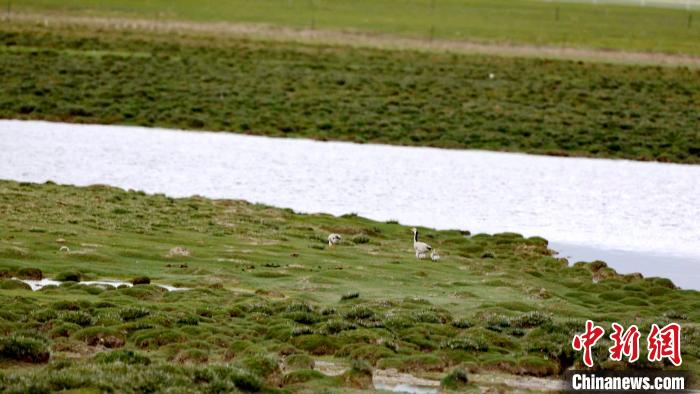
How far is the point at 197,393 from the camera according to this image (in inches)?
730

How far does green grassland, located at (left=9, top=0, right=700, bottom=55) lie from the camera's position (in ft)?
357

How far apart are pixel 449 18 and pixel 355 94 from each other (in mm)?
47855

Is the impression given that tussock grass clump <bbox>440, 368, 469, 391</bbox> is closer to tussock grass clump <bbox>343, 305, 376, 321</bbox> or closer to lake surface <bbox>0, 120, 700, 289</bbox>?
tussock grass clump <bbox>343, 305, 376, 321</bbox>

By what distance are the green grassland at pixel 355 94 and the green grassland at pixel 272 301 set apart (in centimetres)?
2790

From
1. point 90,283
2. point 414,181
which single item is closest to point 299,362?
point 90,283

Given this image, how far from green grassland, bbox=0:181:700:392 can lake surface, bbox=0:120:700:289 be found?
4.09 metres

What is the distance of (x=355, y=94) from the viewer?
253 feet

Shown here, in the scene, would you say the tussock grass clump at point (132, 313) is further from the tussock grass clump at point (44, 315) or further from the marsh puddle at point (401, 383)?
the marsh puddle at point (401, 383)

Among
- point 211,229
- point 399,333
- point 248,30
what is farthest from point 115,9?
point 399,333

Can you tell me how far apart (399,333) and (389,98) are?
174 ft

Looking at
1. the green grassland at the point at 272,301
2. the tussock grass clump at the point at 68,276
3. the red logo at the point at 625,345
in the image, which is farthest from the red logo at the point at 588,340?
the tussock grass clump at the point at 68,276

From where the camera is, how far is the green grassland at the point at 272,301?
68.6 ft

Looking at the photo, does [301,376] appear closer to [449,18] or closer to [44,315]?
[44,315]

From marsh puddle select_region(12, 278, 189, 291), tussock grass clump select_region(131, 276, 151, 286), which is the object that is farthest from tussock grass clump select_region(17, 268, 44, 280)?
tussock grass clump select_region(131, 276, 151, 286)
